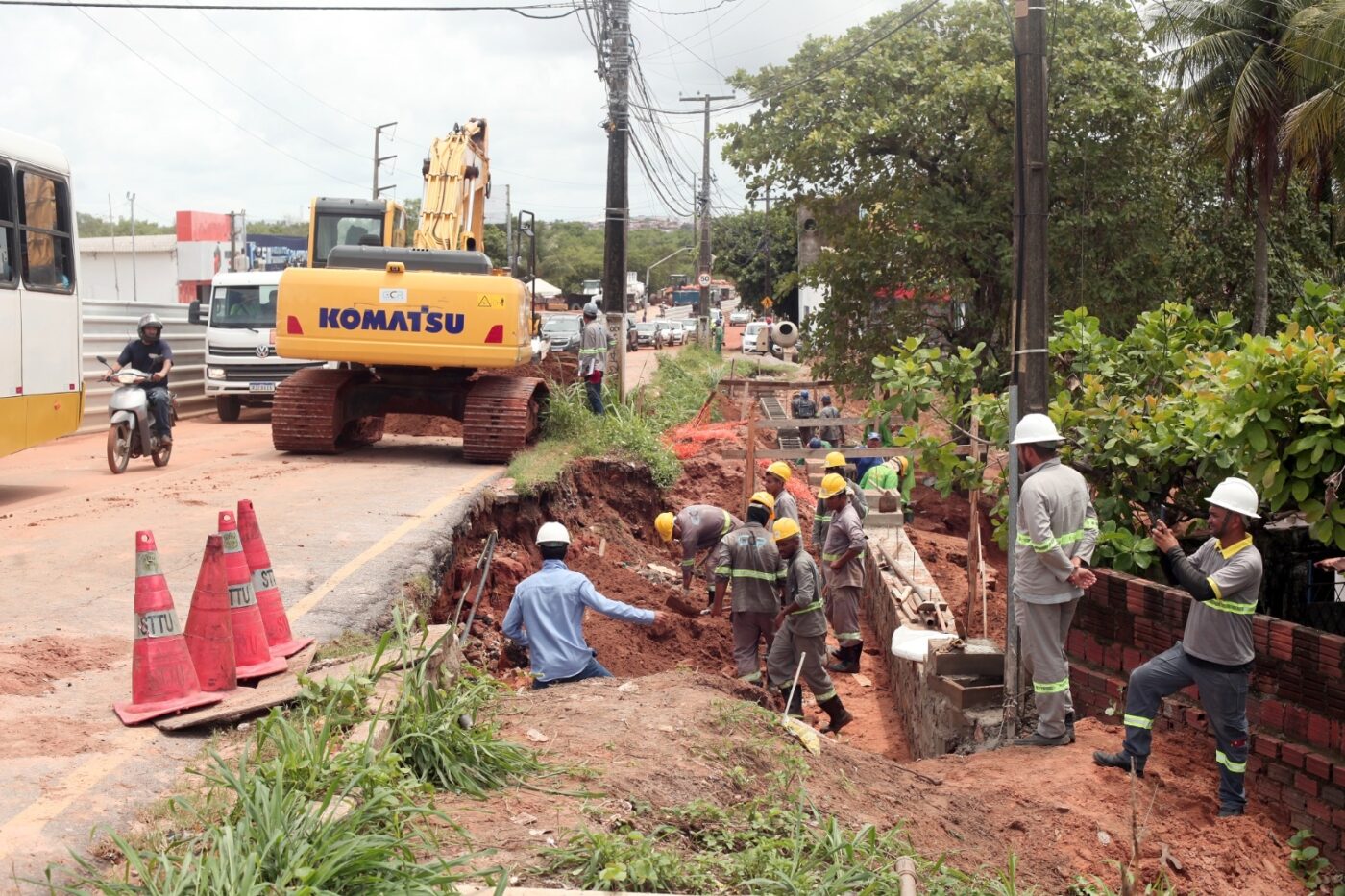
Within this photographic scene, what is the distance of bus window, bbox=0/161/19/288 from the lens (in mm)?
11828

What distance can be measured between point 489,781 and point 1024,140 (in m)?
5.51

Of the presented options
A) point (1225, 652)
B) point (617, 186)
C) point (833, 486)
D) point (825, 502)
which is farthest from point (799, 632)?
point (617, 186)

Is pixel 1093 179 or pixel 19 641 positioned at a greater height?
pixel 1093 179

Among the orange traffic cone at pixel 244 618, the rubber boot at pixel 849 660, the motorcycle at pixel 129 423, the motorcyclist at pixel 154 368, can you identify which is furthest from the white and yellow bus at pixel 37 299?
the rubber boot at pixel 849 660

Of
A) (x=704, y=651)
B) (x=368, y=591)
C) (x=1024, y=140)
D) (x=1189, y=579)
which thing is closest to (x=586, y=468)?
(x=704, y=651)

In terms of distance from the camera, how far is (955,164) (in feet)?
71.4

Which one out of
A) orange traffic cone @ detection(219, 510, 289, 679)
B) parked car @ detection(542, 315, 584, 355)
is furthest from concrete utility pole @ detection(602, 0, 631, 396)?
parked car @ detection(542, 315, 584, 355)

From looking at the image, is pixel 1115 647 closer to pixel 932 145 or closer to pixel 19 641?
pixel 19 641

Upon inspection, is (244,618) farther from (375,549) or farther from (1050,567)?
(1050,567)

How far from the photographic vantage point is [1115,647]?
8.36 m

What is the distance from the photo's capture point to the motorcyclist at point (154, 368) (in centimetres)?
1512

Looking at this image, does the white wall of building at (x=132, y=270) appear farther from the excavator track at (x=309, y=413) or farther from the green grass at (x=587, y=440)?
the excavator track at (x=309, y=413)

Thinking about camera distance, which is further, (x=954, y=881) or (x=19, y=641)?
(x=19, y=641)

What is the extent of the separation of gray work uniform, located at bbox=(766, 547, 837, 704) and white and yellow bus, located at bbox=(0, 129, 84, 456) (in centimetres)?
719
